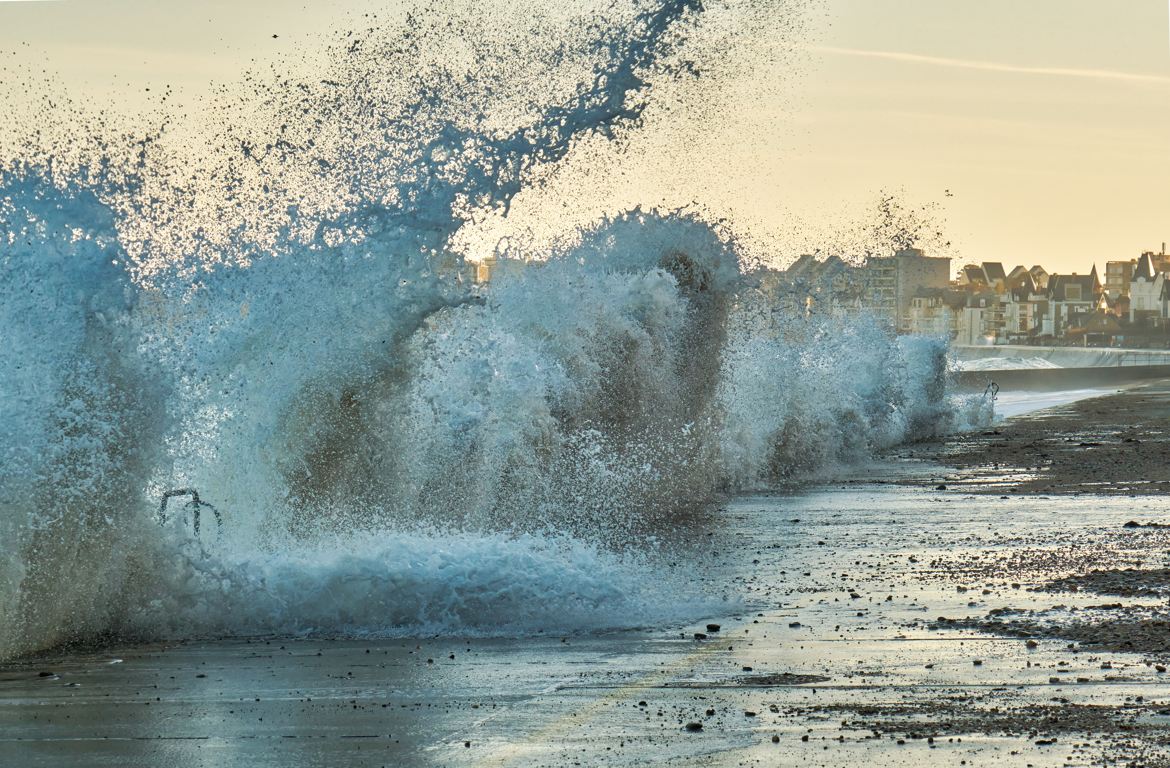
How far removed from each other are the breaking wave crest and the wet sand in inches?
32.4

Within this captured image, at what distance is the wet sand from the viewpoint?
875 centimetres

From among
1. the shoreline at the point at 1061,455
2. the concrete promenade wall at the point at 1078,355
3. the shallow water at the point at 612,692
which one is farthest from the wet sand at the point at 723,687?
the concrete promenade wall at the point at 1078,355

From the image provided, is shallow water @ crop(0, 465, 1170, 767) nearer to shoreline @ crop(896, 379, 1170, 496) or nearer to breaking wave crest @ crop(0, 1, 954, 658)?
breaking wave crest @ crop(0, 1, 954, 658)

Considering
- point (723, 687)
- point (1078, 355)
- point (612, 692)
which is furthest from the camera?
point (1078, 355)

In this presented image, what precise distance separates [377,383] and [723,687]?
9.38 metres

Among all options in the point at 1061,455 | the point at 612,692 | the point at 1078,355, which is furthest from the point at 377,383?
the point at 1078,355

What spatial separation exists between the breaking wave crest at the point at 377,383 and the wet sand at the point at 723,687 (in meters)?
0.82

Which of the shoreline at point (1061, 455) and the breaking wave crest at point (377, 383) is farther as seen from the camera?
the shoreline at point (1061, 455)

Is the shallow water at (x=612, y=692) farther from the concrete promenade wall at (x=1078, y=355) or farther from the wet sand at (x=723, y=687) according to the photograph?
the concrete promenade wall at (x=1078, y=355)

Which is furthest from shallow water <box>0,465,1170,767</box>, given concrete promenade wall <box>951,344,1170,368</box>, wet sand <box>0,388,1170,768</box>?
concrete promenade wall <box>951,344,1170,368</box>

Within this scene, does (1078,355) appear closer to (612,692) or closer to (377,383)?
(377,383)

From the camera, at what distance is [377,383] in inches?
749

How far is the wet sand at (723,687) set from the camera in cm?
A: 875

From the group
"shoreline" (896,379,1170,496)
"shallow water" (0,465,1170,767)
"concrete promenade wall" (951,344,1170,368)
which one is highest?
"concrete promenade wall" (951,344,1170,368)
